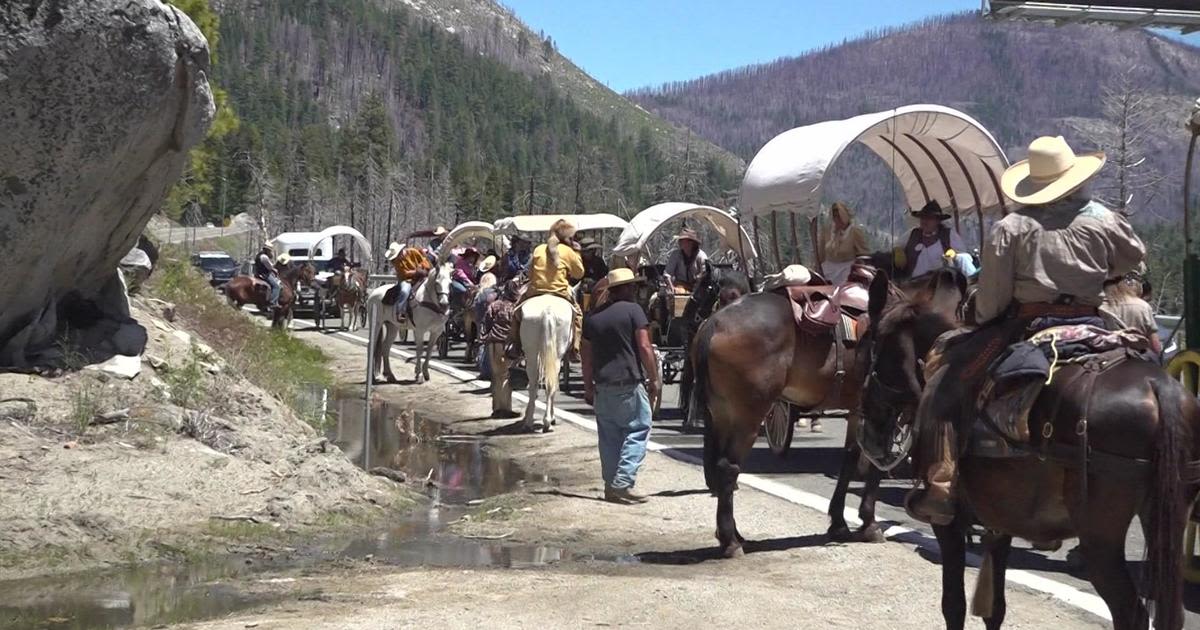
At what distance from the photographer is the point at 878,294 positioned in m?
10.1

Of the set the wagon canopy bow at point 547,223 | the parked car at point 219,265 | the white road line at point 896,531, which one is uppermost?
the wagon canopy bow at point 547,223

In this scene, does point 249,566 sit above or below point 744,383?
below

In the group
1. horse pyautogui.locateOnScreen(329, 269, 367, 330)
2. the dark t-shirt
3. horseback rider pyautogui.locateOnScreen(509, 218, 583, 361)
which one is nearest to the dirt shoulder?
the dark t-shirt

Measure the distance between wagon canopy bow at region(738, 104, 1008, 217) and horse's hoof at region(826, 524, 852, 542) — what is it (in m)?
5.36

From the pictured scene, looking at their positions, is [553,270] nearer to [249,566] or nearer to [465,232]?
[249,566]

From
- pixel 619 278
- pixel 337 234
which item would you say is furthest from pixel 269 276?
pixel 619 278

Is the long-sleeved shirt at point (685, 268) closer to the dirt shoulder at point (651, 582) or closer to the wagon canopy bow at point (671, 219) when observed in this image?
the wagon canopy bow at point (671, 219)

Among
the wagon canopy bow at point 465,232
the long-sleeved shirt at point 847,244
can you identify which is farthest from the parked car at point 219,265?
the long-sleeved shirt at point 847,244

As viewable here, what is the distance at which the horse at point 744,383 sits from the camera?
1077 centimetres

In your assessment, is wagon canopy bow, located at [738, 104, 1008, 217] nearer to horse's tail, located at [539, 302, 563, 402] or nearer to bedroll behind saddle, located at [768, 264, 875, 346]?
horse's tail, located at [539, 302, 563, 402]

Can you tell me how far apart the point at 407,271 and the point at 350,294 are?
15740 mm

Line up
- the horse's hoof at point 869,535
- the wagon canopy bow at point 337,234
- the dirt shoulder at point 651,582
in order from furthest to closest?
the wagon canopy bow at point 337,234, the horse's hoof at point 869,535, the dirt shoulder at point 651,582

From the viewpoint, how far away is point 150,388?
12.5 m

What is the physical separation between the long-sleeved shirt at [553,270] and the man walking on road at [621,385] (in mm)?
3611
